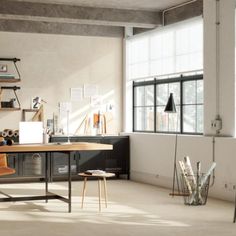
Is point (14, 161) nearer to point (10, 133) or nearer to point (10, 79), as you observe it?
point (10, 133)

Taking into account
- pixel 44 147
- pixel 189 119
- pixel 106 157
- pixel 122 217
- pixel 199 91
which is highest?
pixel 199 91

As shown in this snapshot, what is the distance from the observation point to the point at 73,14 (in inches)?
365

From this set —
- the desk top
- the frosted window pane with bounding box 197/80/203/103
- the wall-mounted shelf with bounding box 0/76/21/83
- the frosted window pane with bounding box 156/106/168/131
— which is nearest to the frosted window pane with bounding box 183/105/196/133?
the frosted window pane with bounding box 197/80/203/103

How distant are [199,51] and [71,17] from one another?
2272 millimetres

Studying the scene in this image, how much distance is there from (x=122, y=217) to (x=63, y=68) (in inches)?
188

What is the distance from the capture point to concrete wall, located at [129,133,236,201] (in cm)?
772

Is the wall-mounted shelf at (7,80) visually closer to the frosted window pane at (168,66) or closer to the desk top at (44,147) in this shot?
the frosted window pane at (168,66)

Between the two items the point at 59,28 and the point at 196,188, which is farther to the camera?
the point at 59,28

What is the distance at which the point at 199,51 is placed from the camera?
8828 millimetres

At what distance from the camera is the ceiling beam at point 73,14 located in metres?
8.98

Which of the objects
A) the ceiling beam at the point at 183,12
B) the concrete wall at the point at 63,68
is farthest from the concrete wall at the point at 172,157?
the ceiling beam at the point at 183,12

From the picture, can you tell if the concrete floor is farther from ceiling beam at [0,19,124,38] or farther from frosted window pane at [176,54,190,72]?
ceiling beam at [0,19,124,38]

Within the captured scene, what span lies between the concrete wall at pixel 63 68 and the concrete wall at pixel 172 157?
3.49 feet

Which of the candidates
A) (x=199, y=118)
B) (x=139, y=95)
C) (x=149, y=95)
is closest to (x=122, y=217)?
(x=199, y=118)
